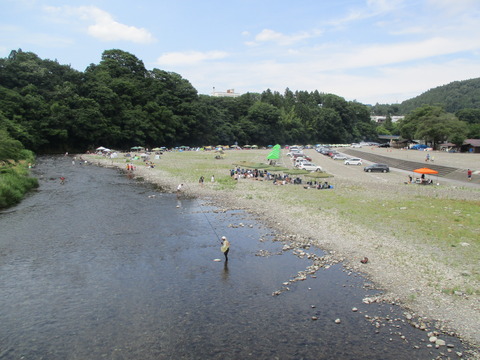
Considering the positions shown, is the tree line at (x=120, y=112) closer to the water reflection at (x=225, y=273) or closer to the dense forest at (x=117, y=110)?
the dense forest at (x=117, y=110)

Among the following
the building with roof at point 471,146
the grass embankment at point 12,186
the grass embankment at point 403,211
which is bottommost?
the grass embankment at point 403,211

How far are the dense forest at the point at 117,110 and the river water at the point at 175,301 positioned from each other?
5127 centimetres

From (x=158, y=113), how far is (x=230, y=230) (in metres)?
93.7

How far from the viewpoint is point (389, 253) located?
20.8 m

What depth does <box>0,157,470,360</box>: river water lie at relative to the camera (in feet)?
42.7

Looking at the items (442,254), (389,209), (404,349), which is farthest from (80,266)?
(389,209)

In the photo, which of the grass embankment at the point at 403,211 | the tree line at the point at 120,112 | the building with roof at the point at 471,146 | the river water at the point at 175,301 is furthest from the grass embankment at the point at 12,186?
the building with roof at the point at 471,146

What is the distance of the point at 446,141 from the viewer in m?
118

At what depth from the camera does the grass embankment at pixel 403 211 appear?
20547mm

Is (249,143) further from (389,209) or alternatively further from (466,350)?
(466,350)

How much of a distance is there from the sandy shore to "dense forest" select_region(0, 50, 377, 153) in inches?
2023

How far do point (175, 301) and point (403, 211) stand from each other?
70.5ft

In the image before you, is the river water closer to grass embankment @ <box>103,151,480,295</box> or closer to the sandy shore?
the sandy shore

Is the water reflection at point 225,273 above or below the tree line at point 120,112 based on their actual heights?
below
